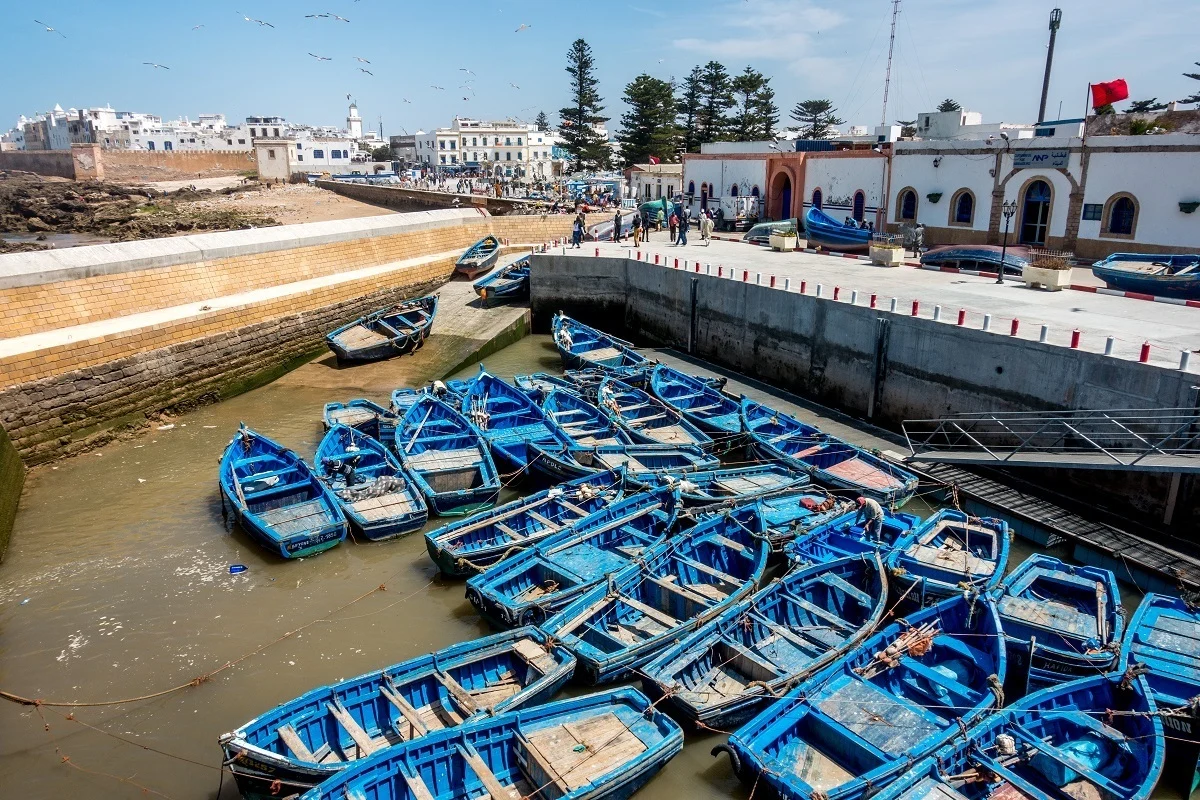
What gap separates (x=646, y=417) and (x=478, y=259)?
1778 cm

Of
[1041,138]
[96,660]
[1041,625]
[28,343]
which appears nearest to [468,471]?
[96,660]

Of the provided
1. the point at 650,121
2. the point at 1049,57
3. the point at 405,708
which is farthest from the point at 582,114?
the point at 405,708

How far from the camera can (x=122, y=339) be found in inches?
780

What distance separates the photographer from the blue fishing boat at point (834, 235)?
3105 cm

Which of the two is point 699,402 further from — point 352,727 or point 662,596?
point 352,727

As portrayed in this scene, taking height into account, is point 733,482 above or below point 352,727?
above

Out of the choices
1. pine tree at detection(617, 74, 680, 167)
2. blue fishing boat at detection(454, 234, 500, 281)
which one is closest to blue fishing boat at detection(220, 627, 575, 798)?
blue fishing boat at detection(454, 234, 500, 281)

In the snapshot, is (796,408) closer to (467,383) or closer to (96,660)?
(467,383)

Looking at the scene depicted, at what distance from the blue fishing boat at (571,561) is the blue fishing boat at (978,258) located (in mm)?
17541

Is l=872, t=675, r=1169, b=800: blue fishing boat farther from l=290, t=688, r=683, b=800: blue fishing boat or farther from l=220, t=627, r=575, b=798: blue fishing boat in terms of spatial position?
l=220, t=627, r=575, b=798: blue fishing boat

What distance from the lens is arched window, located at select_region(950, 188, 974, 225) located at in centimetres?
3048

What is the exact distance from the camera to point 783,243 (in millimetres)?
31156

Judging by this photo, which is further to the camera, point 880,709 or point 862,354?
point 862,354

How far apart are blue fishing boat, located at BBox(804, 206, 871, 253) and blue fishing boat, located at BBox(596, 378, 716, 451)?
16.0 metres
